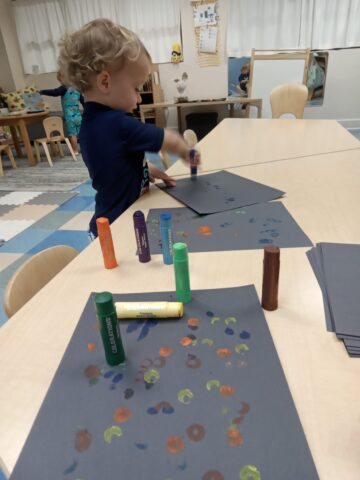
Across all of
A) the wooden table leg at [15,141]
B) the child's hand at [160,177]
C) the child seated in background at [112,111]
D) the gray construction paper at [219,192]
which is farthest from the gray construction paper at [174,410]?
the wooden table leg at [15,141]

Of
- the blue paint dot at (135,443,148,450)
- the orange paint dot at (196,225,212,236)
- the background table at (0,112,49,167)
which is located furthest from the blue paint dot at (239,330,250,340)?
the background table at (0,112,49,167)

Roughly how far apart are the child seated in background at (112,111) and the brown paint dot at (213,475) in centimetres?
83

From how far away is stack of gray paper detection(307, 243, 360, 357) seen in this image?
528mm

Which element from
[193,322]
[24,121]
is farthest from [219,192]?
[24,121]

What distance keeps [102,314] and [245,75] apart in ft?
16.3

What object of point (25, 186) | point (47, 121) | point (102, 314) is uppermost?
point (102, 314)

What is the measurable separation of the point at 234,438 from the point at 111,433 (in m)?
0.15

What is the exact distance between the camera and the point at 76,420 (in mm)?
425

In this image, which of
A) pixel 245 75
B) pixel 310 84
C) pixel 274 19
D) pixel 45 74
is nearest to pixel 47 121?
pixel 45 74

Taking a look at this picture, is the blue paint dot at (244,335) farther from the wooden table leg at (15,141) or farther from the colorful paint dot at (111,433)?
the wooden table leg at (15,141)

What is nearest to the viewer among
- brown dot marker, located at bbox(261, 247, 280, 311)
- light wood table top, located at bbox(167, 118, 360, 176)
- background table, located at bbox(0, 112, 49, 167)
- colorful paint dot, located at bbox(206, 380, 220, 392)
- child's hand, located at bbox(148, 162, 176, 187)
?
colorful paint dot, located at bbox(206, 380, 220, 392)

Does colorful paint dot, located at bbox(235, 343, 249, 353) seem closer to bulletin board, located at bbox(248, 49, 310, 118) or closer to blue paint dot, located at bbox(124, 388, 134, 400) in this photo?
blue paint dot, located at bbox(124, 388, 134, 400)

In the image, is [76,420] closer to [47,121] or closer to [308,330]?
[308,330]

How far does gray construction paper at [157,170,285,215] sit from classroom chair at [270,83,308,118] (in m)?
1.76
